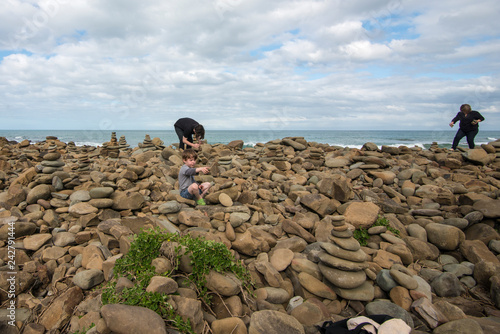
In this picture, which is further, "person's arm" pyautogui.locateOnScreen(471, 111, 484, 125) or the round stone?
"person's arm" pyautogui.locateOnScreen(471, 111, 484, 125)

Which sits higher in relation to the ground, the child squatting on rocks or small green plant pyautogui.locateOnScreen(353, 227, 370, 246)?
the child squatting on rocks

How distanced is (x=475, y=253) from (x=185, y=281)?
5.76m

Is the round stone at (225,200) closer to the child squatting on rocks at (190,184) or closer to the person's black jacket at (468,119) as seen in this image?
the child squatting on rocks at (190,184)

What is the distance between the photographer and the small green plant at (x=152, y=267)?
337 cm

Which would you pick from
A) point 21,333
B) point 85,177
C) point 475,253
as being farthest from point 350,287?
point 85,177

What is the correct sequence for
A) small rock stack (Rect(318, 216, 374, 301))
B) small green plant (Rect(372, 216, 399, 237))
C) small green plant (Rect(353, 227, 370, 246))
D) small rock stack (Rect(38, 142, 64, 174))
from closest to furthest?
small rock stack (Rect(318, 216, 374, 301)), small green plant (Rect(353, 227, 370, 246)), small green plant (Rect(372, 216, 399, 237)), small rock stack (Rect(38, 142, 64, 174))

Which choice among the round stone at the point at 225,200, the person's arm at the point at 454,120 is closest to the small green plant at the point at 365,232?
the round stone at the point at 225,200

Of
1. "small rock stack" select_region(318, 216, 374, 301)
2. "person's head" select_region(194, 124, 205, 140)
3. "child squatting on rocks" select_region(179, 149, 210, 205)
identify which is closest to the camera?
"small rock stack" select_region(318, 216, 374, 301)

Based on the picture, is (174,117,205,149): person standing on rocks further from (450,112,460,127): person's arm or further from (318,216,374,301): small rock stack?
(450,112,460,127): person's arm

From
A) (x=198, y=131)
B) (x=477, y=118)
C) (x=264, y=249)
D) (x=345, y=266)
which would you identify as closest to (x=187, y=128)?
(x=198, y=131)

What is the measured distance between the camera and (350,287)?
14.8 feet

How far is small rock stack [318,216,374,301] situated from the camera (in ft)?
14.7

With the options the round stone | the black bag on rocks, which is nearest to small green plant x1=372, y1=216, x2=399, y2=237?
the black bag on rocks

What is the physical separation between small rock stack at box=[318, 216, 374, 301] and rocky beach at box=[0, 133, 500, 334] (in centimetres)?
2
